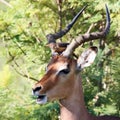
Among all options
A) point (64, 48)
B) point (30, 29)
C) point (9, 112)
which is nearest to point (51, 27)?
point (30, 29)

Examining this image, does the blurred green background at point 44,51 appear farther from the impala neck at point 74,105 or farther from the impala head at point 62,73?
the impala neck at point 74,105

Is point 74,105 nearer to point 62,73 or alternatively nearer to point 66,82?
point 66,82

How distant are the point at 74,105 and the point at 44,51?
2963mm

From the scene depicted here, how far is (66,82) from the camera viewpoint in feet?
19.2

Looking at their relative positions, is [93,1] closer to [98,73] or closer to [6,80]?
[98,73]

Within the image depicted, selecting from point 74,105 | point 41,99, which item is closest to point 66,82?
point 74,105

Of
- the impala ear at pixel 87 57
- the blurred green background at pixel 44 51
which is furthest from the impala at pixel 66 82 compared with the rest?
the blurred green background at pixel 44 51

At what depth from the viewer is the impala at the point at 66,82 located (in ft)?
18.5

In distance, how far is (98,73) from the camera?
8.77 m

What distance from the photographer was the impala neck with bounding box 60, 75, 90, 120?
593 centimetres

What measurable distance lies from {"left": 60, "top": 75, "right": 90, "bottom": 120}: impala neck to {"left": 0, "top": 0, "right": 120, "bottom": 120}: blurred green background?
2.19 m

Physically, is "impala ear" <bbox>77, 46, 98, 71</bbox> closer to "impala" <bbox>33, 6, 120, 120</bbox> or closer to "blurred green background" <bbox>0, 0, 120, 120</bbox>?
"impala" <bbox>33, 6, 120, 120</bbox>

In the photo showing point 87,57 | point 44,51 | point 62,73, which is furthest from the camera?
point 44,51

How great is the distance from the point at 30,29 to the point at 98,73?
4.73ft
